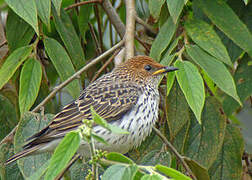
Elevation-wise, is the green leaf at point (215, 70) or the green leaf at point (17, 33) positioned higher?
the green leaf at point (17, 33)

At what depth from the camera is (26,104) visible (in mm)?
3945

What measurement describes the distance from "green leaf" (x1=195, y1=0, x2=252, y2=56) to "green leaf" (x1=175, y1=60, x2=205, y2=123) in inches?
26.6

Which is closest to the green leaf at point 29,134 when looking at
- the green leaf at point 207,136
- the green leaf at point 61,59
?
the green leaf at point 61,59

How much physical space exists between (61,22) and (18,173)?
4.42ft

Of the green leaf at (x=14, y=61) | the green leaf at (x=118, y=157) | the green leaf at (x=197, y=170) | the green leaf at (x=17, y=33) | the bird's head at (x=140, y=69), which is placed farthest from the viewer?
the bird's head at (x=140, y=69)

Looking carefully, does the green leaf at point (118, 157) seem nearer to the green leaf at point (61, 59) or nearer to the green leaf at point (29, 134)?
the green leaf at point (29, 134)

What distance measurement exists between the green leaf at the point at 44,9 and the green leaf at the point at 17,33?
26.8 inches

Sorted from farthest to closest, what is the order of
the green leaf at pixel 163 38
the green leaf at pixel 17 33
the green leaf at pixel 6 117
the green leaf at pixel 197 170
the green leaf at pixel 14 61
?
1. the green leaf at pixel 6 117
2. the green leaf at pixel 17 33
3. the green leaf at pixel 163 38
4. the green leaf at pixel 14 61
5. the green leaf at pixel 197 170

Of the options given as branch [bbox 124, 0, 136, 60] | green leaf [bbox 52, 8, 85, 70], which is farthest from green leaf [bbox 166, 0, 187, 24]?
green leaf [bbox 52, 8, 85, 70]

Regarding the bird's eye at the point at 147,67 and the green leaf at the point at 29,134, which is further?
the bird's eye at the point at 147,67

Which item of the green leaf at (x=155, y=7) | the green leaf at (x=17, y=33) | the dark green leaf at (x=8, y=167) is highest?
the green leaf at (x=17, y=33)

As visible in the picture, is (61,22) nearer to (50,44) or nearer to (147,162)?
(50,44)

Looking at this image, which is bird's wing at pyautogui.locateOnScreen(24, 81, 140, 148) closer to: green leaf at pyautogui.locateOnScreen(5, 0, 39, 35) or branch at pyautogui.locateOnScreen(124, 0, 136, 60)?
branch at pyautogui.locateOnScreen(124, 0, 136, 60)

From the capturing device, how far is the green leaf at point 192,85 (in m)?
3.57
